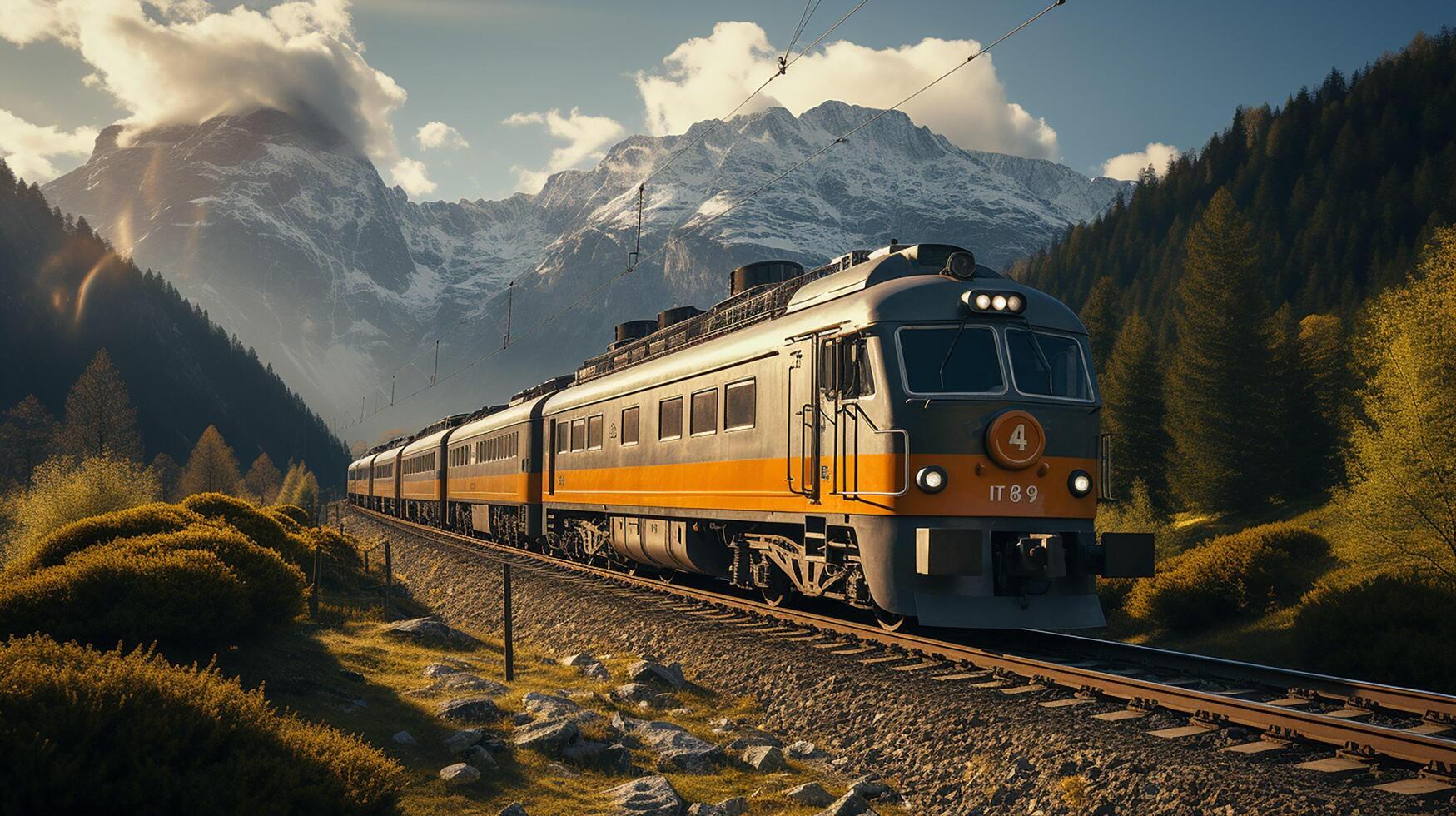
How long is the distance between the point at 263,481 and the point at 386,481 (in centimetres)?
6731

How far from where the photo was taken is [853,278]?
1273cm

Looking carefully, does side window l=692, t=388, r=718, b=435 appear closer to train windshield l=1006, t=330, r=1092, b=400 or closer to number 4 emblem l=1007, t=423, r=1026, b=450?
train windshield l=1006, t=330, r=1092, b=400

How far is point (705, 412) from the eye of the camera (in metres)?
15.3

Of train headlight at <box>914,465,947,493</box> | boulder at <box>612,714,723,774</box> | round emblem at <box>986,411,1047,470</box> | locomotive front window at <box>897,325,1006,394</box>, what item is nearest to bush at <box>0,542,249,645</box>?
boulder at <box>612,714,723,774</box>

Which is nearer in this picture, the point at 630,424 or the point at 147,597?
the point at 147,597

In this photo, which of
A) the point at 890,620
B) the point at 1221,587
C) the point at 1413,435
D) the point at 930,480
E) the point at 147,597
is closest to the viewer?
the point at 147,597

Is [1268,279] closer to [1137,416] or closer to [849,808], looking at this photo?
[1137,416]

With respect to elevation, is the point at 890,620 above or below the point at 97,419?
below

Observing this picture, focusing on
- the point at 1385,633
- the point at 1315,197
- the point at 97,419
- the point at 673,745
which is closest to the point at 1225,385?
the point at 1385,633

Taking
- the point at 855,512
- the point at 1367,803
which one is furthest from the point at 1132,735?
the point at 855,512

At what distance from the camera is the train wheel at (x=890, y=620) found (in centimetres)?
1185

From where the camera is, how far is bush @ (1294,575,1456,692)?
11102 mm

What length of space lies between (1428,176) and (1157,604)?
109222mm

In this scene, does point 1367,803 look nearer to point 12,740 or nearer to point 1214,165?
point 12,740
